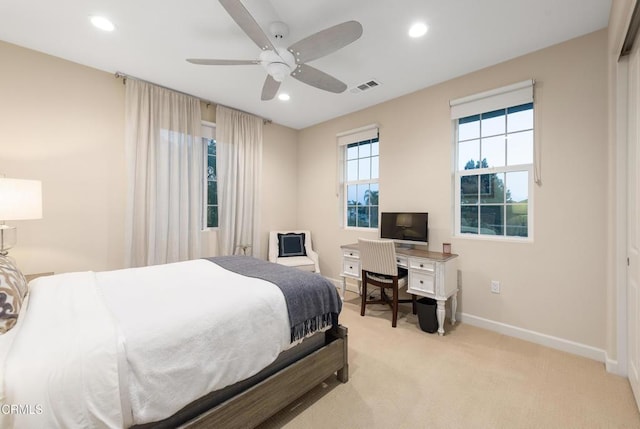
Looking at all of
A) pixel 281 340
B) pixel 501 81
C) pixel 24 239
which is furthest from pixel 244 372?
pixel 501 81

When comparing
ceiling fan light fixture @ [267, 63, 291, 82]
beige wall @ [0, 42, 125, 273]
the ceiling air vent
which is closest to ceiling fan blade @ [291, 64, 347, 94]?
ceiling fan light fixture @ [267, 63, 291, 82]

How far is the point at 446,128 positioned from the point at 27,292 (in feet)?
12.5

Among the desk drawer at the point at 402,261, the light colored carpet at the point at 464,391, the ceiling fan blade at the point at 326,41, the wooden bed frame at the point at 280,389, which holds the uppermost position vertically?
the ceiling fan blade at the point at 326,41

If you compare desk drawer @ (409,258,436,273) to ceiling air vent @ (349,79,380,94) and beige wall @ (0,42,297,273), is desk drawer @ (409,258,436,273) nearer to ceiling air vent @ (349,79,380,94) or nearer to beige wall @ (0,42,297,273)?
ceiling air vent @ (349,79,380,94)

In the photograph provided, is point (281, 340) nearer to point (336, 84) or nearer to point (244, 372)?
point (244, 372)

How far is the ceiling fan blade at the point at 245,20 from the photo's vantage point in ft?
5.00

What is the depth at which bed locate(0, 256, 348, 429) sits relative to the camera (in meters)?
0.92

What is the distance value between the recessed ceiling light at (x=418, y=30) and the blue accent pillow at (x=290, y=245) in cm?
307

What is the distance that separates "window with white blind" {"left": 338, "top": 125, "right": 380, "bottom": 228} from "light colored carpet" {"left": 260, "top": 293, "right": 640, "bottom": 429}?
194 centimetres

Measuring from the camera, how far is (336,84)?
2383 mm

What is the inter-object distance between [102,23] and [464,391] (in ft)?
12.8

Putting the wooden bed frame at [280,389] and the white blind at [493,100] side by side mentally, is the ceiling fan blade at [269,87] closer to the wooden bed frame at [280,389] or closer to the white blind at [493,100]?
the white blind at [493,100]

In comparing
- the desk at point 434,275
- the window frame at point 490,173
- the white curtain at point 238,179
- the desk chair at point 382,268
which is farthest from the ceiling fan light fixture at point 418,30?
the white curtain at point 238,179

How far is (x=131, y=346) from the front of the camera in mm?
1074
